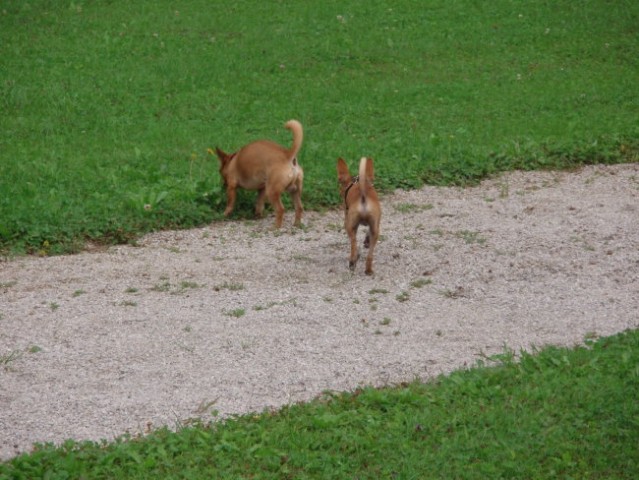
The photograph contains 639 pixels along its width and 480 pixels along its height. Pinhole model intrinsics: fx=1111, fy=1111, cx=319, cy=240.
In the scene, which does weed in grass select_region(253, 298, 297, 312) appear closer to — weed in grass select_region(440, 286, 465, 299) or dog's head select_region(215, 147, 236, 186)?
weed in grass select_region(440, 286, 465, 299)

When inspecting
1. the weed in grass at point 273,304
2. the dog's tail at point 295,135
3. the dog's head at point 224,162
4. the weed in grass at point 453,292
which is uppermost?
the dog's tail at point 295,135

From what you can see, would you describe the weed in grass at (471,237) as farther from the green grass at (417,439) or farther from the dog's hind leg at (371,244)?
the green grass at (417,439)

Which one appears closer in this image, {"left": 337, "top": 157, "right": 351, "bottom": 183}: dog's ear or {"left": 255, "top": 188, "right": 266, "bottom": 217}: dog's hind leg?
{"left": 337, "top": 157, "right": 351, "bottom": 183}: dog's ear

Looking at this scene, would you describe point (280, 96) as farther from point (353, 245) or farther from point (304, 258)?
point (353, 245)

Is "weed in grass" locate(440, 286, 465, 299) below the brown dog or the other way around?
below

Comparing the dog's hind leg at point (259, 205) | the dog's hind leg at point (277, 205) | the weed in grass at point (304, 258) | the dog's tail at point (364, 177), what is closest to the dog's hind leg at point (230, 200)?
the dog's hind leg at point (259, 205)

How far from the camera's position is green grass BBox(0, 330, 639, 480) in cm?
621

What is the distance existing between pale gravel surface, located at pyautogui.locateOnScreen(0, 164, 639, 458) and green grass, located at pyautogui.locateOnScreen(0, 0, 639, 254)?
0.76m

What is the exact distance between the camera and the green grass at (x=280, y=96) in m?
11.5

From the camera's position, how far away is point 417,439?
6.56 metres

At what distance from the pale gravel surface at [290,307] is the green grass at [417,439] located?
1.08ft

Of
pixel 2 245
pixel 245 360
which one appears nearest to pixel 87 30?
pixel 2 245

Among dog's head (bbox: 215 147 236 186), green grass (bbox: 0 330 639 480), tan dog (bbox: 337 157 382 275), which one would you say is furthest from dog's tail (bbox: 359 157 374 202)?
green grass (bbox: 0 330 639 480)

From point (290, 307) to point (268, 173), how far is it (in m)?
2.45
